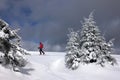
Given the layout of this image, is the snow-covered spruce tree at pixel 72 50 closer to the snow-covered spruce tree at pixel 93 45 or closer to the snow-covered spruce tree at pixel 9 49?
the snow-covered spruce tree at pixel 93 45

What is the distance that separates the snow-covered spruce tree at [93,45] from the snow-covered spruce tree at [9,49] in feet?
44.0

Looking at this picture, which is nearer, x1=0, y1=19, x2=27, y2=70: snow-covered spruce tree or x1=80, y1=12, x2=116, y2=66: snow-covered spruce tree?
x1=0, y1=19, x2=27, y2=70: snow-covered spruce tree

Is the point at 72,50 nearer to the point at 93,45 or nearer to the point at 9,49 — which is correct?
the point at 93,45

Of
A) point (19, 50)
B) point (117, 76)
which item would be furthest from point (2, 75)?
point (117, 76)

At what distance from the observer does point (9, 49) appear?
14.2 meters

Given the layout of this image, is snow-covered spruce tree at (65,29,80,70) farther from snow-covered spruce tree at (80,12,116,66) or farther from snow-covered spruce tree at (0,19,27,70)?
snow-covered spruce tree at (0,19,27,70)

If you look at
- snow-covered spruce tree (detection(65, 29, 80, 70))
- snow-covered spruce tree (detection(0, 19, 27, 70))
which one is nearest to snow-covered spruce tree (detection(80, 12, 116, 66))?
snow-covered spruce tree (detection(65, 29, 80, 70))

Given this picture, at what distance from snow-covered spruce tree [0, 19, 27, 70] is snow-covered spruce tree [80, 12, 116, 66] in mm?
13415

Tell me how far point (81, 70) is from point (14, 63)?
502 inches

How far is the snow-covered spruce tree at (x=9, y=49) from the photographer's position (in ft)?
45.3

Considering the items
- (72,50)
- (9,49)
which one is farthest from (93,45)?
(9,49)

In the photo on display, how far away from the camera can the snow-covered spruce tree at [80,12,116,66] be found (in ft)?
89.2

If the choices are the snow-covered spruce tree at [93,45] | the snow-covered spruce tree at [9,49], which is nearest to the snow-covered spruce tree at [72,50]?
the snow-covered spruce tree at [93,45]

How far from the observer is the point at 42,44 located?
126 ft
